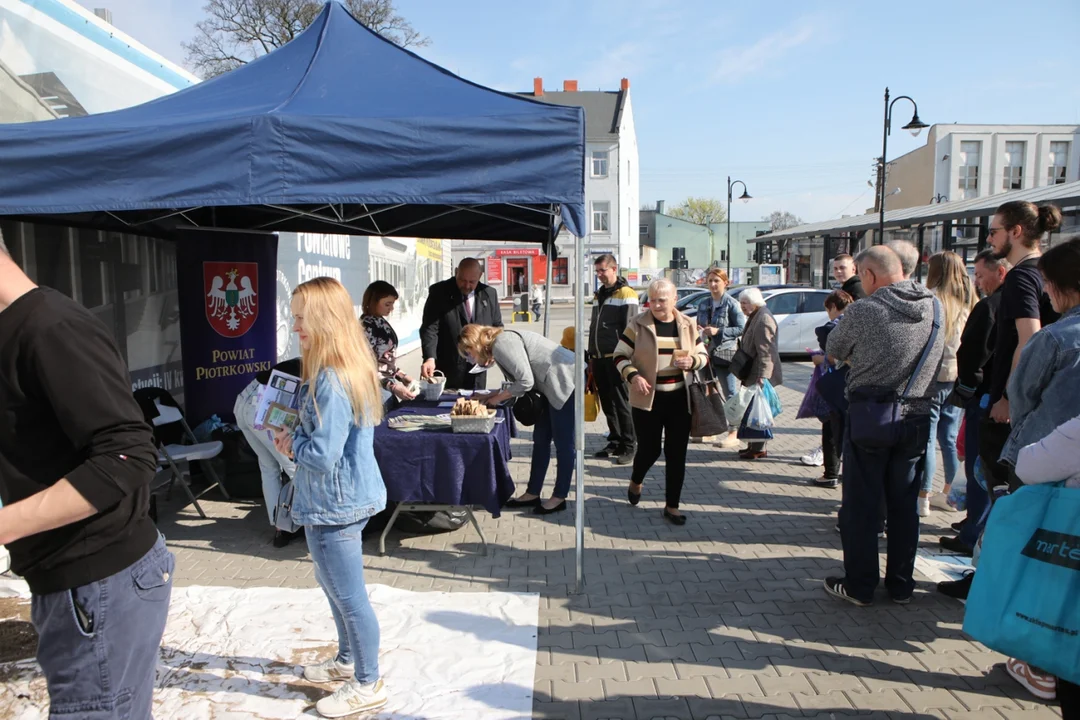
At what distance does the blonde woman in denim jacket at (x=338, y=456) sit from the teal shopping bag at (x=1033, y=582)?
210 cm

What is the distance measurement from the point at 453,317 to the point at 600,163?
125 ft

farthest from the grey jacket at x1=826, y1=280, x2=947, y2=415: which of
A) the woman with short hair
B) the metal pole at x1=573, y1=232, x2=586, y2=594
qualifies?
the woman with short hair

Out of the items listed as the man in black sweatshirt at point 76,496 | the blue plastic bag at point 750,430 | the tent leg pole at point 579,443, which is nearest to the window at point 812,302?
the blue plastic bag at point 750,430

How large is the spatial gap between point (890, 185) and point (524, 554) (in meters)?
56.5

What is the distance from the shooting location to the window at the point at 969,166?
44344 mm

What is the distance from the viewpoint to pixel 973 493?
4305 mm

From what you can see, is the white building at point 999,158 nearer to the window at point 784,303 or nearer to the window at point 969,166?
the window at point 969,166

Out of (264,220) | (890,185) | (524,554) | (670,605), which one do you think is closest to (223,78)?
(264,220)

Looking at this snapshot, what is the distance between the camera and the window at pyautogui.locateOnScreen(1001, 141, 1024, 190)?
44.6m

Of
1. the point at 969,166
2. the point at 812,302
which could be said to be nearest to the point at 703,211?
the point at 969,166

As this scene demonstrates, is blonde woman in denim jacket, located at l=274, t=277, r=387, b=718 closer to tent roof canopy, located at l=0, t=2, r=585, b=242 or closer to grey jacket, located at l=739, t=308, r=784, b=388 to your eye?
tent roof canopy, located at l=0, t=2, r=585, b=242

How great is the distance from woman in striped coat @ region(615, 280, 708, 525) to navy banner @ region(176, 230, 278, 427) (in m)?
3.40

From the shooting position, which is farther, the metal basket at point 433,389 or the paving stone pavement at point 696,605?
the metal basket at point 433,389

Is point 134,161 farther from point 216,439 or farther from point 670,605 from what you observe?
point 670,605
